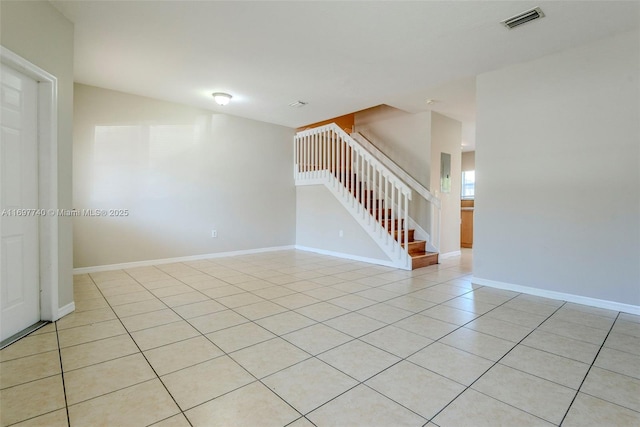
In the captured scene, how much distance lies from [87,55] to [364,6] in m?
3.15

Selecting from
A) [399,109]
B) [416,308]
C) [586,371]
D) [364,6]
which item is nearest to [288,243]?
[399,109]

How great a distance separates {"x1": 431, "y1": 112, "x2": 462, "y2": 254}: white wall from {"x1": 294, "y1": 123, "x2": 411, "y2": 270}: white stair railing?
776 mm

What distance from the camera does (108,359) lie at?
78.5 inches

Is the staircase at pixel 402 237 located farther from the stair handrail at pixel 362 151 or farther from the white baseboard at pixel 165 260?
the white baseboard at pixel 165 260

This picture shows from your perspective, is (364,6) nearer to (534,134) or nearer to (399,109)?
(534,134)

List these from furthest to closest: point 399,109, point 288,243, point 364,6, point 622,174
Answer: point 288,243, point 399,109, point 622,174, point 364,6

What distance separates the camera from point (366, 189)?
5746 mm

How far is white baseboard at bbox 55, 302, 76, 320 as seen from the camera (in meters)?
2.67

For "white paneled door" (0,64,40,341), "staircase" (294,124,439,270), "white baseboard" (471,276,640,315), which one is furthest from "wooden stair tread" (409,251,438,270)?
"white paneled door" (0,64,40,341)

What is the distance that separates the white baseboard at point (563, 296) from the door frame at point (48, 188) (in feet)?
15.0

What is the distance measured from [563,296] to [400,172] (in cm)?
332

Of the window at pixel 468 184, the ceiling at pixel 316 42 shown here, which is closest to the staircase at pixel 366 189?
the ceiling at pixel 316 42

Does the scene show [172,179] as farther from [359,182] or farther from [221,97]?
[359,182]

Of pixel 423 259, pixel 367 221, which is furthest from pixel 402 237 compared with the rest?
pixel 367 221
